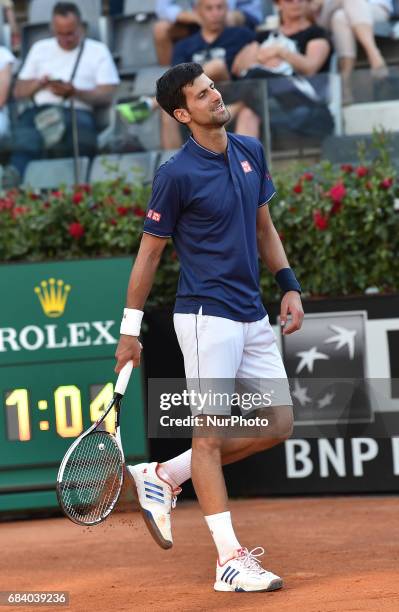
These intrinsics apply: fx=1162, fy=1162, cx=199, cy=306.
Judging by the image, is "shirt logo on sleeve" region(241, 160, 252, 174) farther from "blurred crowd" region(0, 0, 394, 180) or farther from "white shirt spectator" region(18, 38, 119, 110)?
"white shirt spectator" region(18, 38, 119, 110)

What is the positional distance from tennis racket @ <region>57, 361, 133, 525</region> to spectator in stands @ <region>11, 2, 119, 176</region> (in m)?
4.39

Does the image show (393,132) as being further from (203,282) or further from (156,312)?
(203,282)

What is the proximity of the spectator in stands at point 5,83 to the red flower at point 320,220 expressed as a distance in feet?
8.98

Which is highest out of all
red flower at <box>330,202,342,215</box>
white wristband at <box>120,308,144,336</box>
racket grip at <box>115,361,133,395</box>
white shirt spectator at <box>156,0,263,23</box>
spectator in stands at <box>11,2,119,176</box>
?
white shirt spectator at <box>156,0,263,23</box>

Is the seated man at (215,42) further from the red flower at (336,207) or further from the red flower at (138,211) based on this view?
the red flower at (336,207)

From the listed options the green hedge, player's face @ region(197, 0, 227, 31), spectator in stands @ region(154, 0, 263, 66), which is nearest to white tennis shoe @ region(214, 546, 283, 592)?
the green hedge

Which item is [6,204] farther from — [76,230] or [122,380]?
[122,380]

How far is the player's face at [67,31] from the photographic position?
10.2 m

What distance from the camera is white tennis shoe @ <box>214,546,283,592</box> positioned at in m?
4.48

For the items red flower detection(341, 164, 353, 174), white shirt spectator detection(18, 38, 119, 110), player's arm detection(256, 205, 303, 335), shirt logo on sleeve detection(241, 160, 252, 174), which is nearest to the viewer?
shirt logo on sleeve detection(241, 160, 252, 174)

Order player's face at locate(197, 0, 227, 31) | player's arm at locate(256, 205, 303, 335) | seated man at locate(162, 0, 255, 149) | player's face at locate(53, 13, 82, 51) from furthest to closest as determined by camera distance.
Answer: player's face at locate(53, 13, 82, 51)
player's face at locate(197, 0, 227, 31)
seated man at locate(162, 0, 255, 149)
player's arm at locate(256, 205, 303, 335)

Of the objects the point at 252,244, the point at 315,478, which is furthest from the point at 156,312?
the point at 252,244

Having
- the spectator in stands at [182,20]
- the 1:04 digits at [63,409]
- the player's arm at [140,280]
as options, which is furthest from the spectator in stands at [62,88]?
the player's arm at [140,280]

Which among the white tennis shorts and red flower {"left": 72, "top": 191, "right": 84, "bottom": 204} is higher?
red flower {"left": 72, "top": 191, "right": 84, "bottom": 204}
